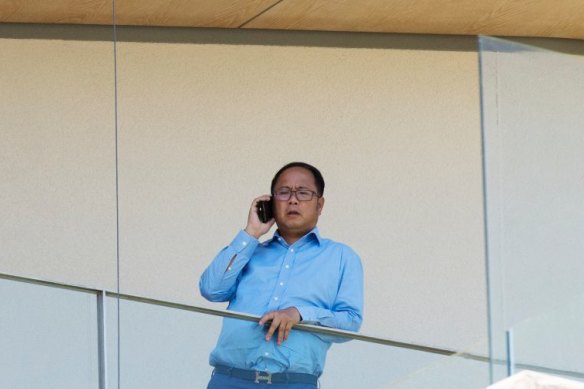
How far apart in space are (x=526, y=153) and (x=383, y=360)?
2.48 ft

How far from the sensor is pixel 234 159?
5863 mm

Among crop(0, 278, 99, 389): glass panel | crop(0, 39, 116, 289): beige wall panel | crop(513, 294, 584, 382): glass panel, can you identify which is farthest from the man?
crop(0, 39, 116, 289): beige wall panel

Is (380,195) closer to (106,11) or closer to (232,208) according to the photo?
(232,208)

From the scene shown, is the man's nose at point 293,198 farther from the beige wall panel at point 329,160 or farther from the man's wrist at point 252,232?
the beige wall panel at point 329,160

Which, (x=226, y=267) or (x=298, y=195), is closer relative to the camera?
(x=226, y=267)

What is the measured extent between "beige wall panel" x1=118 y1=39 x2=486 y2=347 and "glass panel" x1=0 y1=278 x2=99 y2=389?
1604 mm

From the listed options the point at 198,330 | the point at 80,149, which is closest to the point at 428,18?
the point at 80,149

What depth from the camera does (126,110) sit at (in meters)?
5.74

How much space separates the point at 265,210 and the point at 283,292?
0.90ft

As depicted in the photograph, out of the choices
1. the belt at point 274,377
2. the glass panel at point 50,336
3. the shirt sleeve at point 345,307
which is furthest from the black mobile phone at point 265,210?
the glass panel at point 50,336

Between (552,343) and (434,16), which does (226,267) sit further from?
(434,16)

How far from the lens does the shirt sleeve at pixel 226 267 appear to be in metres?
3.47

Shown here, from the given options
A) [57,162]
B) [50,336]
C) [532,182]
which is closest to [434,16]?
[57,162]

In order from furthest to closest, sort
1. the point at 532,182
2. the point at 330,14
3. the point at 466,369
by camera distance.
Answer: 1. the point at 330,14
2. the point at 532,182
3. the point at 466,369
